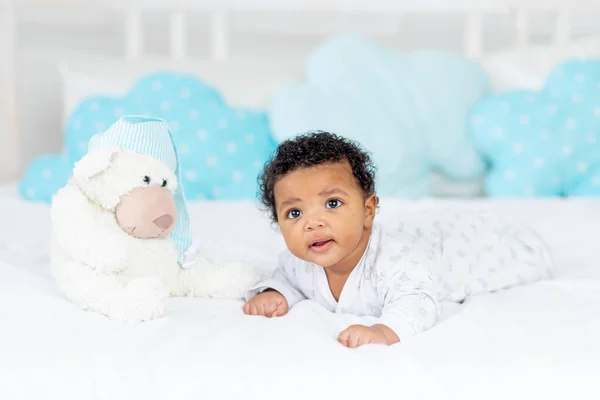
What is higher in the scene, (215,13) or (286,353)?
(215,13)

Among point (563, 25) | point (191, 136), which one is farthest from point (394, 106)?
point (563, 25)

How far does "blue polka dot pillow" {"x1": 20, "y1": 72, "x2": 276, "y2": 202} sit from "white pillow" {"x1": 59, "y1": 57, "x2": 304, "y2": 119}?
0.10 meters

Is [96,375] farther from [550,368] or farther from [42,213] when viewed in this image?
[42,213]

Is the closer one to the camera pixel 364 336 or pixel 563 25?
pixel 364 336

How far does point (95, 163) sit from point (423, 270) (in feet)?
1.54

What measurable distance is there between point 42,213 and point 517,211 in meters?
1.05

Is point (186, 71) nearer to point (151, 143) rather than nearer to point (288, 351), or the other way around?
point (151, 143)

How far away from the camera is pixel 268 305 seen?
1.02m

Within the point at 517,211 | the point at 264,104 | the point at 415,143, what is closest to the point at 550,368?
the point at 517,211

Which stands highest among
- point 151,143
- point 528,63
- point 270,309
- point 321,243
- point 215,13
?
point 215,13

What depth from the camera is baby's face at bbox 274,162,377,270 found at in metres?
0.95

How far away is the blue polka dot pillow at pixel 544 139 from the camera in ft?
6.13

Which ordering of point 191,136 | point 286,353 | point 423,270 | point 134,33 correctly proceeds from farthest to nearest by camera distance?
point 134,33
point 191,136
point 423,270
point 286,353

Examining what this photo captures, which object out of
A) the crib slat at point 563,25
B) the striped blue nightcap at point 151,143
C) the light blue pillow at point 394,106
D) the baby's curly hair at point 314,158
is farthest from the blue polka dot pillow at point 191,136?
the crib slat at point 563,25
